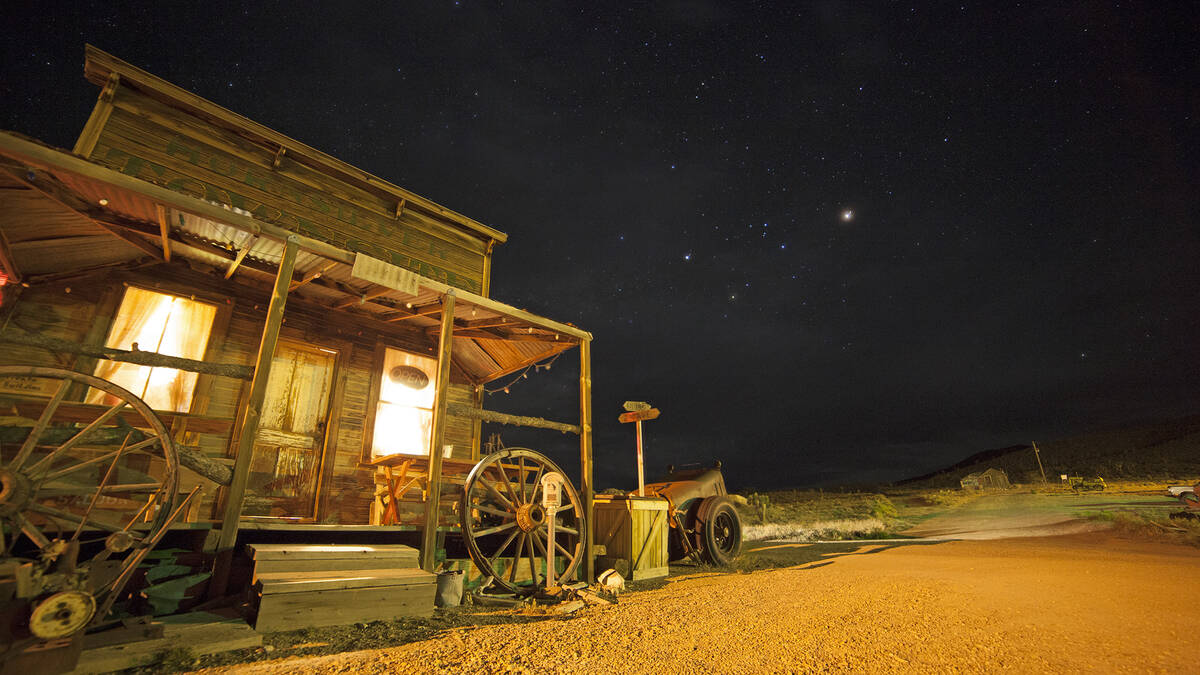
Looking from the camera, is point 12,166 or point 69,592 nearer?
point 69,592

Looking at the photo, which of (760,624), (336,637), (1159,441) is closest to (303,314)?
(336,637)

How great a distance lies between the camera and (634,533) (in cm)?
871

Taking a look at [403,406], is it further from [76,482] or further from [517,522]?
[76,482]

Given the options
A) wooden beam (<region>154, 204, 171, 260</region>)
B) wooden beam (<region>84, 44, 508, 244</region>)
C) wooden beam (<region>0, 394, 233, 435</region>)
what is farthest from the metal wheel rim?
wooden beam (<region>154, 204, 171, 260</region>)

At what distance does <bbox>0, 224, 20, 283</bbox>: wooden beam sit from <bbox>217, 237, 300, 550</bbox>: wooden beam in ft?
10.7

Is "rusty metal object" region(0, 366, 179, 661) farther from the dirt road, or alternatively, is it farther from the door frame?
the door frame

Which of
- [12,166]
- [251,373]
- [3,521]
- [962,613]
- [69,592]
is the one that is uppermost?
[12,166]

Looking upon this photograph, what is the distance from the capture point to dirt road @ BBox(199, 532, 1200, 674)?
359cm

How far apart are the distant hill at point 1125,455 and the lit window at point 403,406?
154 ft

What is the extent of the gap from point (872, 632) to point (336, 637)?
4.84 m

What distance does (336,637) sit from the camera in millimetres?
4336

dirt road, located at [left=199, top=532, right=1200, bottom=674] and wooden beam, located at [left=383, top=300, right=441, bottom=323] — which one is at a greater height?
wooden beam, located at [left=383, top=300, right=441, bottom=323]

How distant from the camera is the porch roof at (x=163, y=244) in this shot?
4852 millimetres

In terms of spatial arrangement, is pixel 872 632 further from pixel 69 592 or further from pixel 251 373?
pixel 251 373
